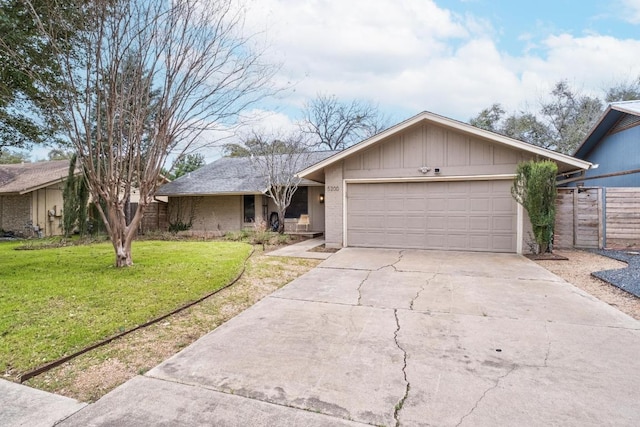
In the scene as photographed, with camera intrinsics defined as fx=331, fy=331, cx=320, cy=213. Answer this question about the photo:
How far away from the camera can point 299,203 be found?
14883 mm

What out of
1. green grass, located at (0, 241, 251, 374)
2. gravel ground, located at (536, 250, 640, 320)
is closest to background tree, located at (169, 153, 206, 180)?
green grass, located at (0, 241, 251, 374)

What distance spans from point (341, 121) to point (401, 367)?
996 inches

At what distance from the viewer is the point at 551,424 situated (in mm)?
2104

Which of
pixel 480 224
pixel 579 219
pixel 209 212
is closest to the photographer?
pixel 480 224

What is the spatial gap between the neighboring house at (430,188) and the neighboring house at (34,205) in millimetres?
13046

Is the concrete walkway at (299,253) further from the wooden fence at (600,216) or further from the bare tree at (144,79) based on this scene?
the wooden fence at (600,216)

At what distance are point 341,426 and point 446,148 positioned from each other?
8.28 m

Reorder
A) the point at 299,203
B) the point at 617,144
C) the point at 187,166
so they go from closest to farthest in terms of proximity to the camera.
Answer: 1. the point at 617,144
2. the point at 299,203
3. the point at 187,166

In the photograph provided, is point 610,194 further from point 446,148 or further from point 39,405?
point 39,405

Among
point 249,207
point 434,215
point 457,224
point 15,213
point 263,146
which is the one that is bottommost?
point 457,224

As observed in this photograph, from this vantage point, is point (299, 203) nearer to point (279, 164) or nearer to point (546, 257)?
point (279, 164)

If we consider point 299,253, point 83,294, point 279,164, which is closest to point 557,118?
point 279,164

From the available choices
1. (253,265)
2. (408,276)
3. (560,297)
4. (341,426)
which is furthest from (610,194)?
(341,426)

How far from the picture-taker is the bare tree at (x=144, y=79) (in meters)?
6.23
